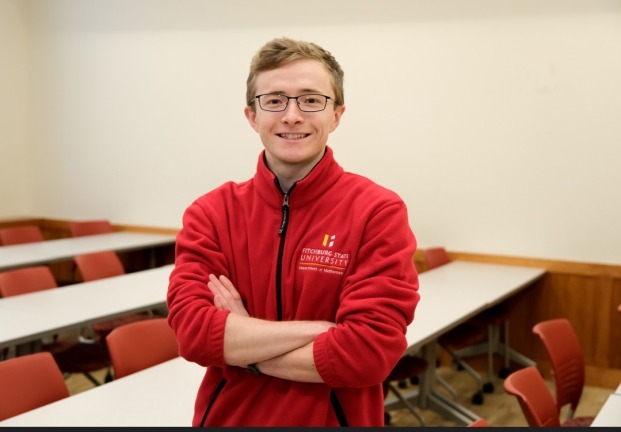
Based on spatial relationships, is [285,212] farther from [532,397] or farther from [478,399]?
[478,399]

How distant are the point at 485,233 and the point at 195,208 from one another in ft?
13.4

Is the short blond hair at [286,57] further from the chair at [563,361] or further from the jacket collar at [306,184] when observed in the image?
the chair at [563,361]

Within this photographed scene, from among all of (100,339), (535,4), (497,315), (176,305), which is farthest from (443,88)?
(176,305)

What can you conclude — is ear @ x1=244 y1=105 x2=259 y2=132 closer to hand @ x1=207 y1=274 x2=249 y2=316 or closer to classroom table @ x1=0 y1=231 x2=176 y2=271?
hand @ x1=207 y1=274 x2=249 y2=316

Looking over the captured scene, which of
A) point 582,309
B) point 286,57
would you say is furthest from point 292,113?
point 582,309

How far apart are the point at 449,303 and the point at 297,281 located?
2.68 meters

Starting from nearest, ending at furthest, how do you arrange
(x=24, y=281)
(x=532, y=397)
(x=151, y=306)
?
(x=532, y=397) < (x=151, y=306) < (x=24, y=281)

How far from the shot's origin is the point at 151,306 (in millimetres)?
3873

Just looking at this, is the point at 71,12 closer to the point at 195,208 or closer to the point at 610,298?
the point at 610,298

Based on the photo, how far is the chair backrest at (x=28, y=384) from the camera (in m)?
2.42

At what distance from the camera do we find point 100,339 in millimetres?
4355

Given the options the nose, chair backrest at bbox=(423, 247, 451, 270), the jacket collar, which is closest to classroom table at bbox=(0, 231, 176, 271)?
chair backrest at bbox=(423, 247, 451, 270)

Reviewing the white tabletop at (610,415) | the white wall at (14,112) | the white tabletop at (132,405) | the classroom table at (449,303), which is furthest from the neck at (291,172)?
the white wall at (14,112)

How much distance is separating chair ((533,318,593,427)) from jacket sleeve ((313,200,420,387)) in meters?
1.99
